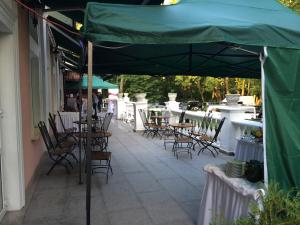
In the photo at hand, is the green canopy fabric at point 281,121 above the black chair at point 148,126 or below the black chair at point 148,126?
above

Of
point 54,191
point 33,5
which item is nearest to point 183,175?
point 54,191

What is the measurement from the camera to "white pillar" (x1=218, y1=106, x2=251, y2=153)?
7578 mm

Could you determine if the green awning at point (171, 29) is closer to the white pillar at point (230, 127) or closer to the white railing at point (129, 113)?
the white pillar at point (230, 127)

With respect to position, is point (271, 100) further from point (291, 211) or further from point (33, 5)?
point (33, 5)

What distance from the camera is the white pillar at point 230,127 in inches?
298

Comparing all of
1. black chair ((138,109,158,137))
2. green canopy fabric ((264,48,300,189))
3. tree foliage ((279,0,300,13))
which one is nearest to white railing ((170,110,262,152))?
black chair ((138,109,158,137))

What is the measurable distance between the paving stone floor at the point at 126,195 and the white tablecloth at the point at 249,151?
885mm

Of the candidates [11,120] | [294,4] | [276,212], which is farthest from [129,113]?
[276,212]

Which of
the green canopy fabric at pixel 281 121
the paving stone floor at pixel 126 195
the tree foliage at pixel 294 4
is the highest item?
the tree foliage at pixel 294 4

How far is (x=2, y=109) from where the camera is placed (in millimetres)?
3666

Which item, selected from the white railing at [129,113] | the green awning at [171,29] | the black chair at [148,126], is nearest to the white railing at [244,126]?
the black chair at [148,126]

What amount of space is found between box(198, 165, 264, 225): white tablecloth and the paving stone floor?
47 cm

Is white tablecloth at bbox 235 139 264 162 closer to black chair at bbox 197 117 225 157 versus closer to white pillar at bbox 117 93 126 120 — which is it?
black chair at bbox 197 117 225 157

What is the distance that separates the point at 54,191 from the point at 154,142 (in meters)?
5.12
